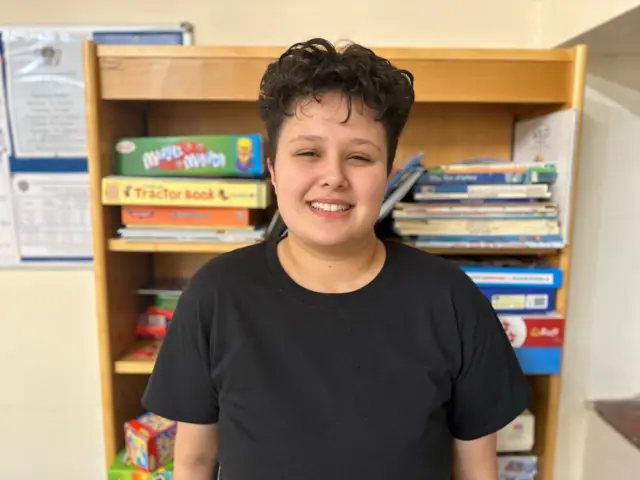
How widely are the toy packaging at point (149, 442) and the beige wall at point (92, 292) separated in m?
0.36

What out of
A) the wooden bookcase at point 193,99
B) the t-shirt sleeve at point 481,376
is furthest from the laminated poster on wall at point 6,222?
the t-shirt sleeve at point 481,376

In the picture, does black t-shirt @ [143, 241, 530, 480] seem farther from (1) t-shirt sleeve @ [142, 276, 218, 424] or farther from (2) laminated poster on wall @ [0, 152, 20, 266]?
(2) laminated poster on wall @ [0, 152, 20, 266]

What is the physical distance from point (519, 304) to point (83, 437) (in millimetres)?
1254

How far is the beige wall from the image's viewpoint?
1454 mm

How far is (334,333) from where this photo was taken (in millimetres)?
836

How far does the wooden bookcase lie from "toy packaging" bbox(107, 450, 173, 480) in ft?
0.09

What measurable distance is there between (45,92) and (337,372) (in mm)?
1125

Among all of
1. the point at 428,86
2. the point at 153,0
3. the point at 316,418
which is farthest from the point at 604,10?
the point at 153,0

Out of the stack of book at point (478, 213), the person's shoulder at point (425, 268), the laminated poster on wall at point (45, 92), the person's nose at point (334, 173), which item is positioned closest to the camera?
the person's nose at point (334, 173)

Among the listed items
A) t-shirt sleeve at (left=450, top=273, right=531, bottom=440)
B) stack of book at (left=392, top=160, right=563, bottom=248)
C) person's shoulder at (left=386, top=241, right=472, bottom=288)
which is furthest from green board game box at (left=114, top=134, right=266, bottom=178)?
t-shirt sleeve at (left=450, top=273, right=531, bottom=440)

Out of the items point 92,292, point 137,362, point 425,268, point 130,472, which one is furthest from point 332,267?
point 92,292

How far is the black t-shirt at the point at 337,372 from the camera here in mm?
822

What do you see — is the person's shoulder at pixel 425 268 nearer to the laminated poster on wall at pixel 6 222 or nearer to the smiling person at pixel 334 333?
the smiling person at pixel 334 333

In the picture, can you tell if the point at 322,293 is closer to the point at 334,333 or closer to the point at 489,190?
the point at 334,333
